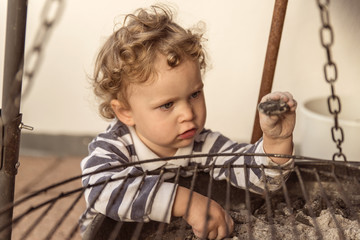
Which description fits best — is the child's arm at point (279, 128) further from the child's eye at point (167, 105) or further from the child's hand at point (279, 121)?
the child's eye at point (167, 105)

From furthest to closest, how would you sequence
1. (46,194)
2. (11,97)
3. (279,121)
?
(46,194)
(279,121)
(11,97)

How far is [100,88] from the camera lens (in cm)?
119

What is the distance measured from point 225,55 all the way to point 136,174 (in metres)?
1.15

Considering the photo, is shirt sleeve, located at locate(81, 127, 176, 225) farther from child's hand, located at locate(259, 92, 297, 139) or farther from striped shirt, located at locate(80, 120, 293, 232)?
child's hand, located at locate(259, 92, 297, 139)

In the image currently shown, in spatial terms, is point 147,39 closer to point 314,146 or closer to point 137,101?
point 137,101

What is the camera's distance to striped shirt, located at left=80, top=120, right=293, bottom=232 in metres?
0.95

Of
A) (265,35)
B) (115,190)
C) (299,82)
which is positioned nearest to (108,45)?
(115,190)

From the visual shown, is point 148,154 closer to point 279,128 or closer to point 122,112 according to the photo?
point 122,112

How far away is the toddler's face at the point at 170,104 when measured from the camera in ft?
3.49

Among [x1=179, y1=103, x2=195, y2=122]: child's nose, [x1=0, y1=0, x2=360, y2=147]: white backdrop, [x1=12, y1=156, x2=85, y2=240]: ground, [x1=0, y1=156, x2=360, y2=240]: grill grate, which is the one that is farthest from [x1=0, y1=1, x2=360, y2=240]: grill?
[x1=0, y1=0, x2=360, y2=147]: white backdrop

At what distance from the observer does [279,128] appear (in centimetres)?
102

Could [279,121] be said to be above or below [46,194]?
above

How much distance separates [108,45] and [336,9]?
3.30 feet

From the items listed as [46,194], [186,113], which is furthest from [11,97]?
[46,194]
